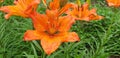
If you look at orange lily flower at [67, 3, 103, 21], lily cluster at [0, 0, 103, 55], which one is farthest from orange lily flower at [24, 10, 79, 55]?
orange lily flower at [67, 3, 103, 21]

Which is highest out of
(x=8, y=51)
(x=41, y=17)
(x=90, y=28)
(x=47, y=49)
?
(x=41, y=17)

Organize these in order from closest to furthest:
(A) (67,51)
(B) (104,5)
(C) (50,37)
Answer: (C) (50,37)
(A) (67,51)
(B) (104,5)

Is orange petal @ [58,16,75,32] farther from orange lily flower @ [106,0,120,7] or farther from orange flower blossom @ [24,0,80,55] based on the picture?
orange lily flower @ [106,0,120,7]

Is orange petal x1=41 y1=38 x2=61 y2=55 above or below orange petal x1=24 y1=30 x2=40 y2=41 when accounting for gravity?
below

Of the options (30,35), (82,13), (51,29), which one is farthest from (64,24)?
(82,13)

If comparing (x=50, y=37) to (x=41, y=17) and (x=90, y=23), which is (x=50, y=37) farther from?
(x=90, y=23)

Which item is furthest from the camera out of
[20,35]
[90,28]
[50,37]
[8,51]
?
[90,28]

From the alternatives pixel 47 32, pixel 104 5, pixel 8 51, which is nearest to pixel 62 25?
pixel 47 32

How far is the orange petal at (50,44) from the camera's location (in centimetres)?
159

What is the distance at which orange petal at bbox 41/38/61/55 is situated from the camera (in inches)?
62.6

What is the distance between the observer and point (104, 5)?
16.7 ft

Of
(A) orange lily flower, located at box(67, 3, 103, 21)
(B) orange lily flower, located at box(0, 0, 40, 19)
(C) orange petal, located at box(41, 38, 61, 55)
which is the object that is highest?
(B) orange lily flower, located at box(0, 0, 40, 19)

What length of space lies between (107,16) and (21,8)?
2.85 metres

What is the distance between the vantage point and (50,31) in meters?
1.73
